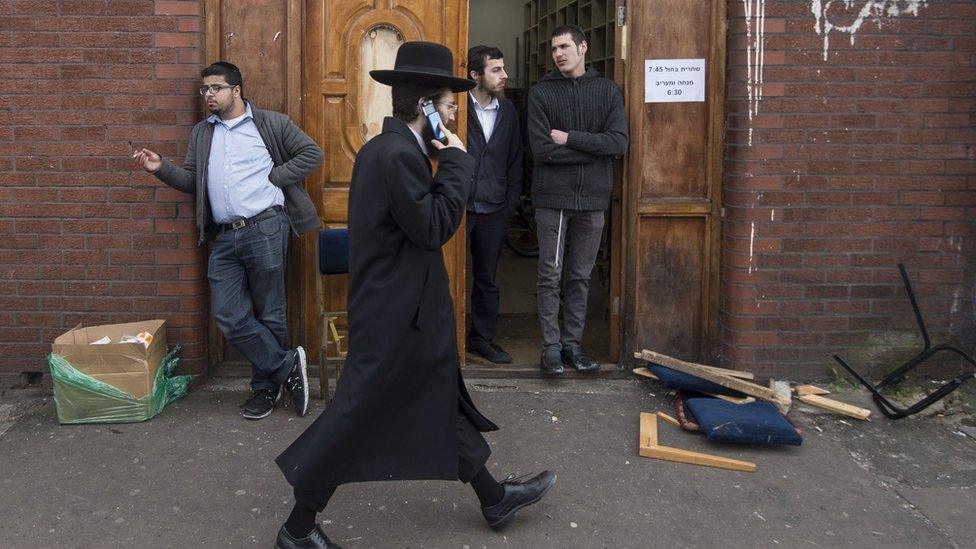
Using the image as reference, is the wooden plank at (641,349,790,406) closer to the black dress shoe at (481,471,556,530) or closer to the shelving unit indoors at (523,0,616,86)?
the black dress shoe at (481,471,556,530)

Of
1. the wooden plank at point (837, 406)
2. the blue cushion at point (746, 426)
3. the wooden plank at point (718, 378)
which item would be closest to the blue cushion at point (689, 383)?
the wooden plank at point (718, 378)

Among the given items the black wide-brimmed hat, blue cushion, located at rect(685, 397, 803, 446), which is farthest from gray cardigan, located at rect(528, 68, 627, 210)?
the black wide-brimmed hat

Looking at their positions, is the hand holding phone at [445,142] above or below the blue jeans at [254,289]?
above

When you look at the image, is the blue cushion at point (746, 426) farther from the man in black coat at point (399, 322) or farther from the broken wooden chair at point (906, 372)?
the man in black coat at point (399, 322)

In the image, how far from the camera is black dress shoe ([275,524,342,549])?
12.2 feet

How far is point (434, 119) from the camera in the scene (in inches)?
143

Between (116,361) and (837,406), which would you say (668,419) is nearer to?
(837,406)

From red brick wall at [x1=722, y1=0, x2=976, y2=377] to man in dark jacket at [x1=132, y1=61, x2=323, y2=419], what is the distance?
8.56 feet

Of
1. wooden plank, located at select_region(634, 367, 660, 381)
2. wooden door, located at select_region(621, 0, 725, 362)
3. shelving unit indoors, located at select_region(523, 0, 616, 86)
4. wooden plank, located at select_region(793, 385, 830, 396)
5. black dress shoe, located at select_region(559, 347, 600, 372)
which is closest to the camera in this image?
wooden plank, located at select_region(793, 385, 830, 396)

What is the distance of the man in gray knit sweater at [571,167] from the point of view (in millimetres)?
5762

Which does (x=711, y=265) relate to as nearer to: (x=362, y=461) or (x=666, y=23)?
(x=666, y=23)

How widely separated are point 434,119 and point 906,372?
3.65 metres

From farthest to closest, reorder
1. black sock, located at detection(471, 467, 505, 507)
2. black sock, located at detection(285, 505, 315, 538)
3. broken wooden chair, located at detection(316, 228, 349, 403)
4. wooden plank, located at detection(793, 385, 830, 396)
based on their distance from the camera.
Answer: wooden plank, located at detection(793, 385, 830, 396) → broken wooden chair, located at detection(316, 228, 349, 403) → black sock, located at detection(471, 467, 505, 507) → black sock, located at detection(285, 505, 315, 538)

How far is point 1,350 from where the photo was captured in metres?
5.72
